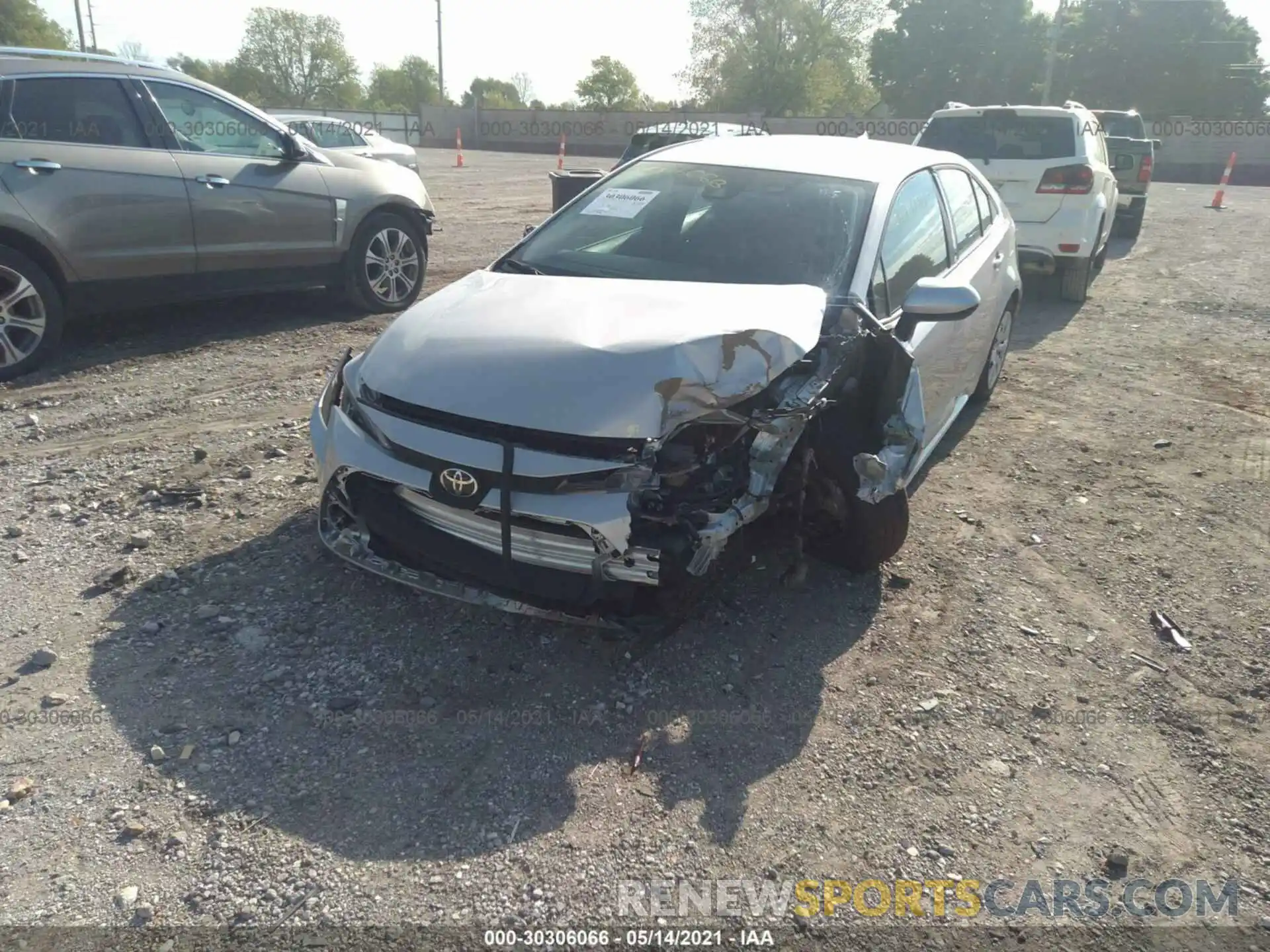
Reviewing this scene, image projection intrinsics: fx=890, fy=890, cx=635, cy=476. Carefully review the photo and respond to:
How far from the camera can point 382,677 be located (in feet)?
9.85

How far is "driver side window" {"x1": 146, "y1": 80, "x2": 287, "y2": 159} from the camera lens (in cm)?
611

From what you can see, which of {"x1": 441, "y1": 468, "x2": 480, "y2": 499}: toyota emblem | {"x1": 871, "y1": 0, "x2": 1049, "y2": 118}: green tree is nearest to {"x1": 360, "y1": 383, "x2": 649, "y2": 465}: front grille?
{"x1": 441, "y1": 468, "x2": 480, "y2": 499}: toyota emblem

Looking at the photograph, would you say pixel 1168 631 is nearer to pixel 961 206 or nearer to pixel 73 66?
pixel 961 206

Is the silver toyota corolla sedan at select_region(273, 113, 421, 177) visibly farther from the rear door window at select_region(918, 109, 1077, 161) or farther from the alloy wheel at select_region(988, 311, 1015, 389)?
the alloy wheel at select_region(988, 311, 1015, 389)

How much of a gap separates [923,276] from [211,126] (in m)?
5.12

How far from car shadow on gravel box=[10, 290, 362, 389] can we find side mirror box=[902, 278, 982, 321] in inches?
200

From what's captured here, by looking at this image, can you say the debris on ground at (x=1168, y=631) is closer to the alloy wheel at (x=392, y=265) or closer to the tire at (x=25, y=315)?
the alloy wheel at (x=392, y=265)

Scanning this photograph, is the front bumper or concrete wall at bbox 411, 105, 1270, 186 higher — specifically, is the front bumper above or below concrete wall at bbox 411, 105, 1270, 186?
below

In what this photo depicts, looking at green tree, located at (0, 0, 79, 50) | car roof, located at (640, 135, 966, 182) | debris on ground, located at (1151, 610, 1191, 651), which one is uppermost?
green tree, located at (0, 0, 79, 50)

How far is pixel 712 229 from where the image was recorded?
13.0ft

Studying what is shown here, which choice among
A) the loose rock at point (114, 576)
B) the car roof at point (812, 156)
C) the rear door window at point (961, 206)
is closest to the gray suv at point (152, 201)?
the loose rock at point (114, 576)

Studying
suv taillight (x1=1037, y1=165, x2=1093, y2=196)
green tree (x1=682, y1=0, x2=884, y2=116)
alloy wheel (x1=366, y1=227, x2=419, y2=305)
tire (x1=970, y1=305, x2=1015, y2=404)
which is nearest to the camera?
tire (x1=970, y1=305, x2=1015, y2=404)

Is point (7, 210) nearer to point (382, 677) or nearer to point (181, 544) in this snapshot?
point (181, 544)

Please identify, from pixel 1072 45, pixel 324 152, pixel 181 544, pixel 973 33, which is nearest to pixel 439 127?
pixel 973 33
